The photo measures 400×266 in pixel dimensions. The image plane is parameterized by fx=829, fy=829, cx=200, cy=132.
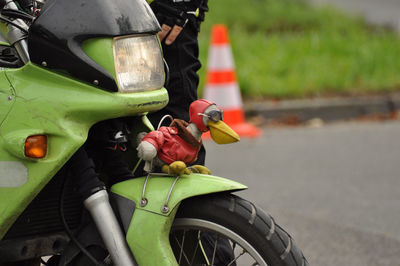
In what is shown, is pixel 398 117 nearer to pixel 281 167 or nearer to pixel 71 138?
pixel 281 167

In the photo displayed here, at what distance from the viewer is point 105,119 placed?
2436 mm

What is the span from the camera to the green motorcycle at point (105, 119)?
7.75 feet

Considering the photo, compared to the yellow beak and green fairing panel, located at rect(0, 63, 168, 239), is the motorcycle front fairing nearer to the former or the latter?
green fairing panel, located at rect(0, 63, 168, 239)

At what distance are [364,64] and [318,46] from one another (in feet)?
2.26

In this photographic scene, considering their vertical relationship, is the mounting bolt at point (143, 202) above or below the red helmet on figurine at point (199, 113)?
below

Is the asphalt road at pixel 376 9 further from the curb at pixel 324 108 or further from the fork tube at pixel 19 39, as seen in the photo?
the fork tube at pixel 19 39

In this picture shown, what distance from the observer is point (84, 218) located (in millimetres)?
2570

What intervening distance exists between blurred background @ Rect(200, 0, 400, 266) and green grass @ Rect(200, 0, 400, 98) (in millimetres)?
13

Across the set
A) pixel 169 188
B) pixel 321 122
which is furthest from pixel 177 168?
pixel 321 122

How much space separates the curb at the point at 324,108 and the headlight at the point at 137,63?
563 cm

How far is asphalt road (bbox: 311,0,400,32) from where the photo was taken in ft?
39.3

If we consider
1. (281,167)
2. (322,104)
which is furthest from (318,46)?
(281,167)

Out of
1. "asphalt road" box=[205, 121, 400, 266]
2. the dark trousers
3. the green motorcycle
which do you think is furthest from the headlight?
"asphalt road" box=[205, 121, 400, 266]

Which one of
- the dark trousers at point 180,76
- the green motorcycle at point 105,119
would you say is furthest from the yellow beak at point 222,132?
the dark trousers at point 180,76
